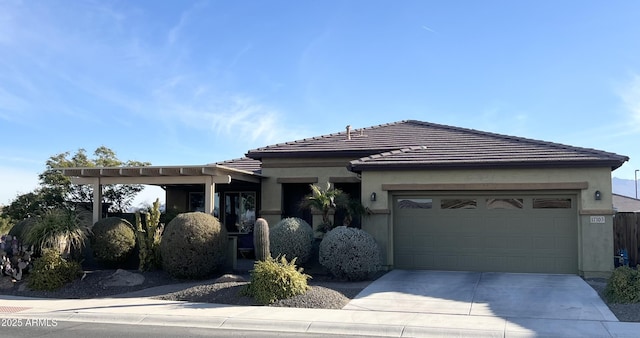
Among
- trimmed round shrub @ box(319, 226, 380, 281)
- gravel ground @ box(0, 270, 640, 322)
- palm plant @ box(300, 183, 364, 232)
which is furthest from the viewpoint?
palm plant @ box(300, 183, 364, 232)

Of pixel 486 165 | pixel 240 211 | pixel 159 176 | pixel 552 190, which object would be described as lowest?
pixel 240 211

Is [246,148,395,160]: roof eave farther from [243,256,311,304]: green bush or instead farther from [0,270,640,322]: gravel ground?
[243,256,311,304]: green bush

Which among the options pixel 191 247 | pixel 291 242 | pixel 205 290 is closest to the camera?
pixel 205 290

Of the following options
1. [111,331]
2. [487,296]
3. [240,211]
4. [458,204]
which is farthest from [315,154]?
[111,331]

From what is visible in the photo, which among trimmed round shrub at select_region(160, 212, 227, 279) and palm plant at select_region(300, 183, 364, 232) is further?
palm plant at select_region(300, 183, 364, 232)

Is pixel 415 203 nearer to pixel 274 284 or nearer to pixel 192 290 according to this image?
pixel 274 284

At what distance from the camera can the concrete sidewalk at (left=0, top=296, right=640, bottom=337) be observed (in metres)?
9.33

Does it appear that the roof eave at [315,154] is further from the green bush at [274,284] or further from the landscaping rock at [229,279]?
the green bush at [274,284]

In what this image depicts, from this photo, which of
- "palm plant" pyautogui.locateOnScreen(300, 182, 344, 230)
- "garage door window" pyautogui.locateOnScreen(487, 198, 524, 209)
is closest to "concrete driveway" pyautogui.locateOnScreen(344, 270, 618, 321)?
"garage door window" pyautogui.locateOnScreen(487, 198, 524, 209)

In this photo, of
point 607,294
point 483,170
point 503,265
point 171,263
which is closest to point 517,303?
point 607,294

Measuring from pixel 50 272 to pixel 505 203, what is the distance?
40.3 feet

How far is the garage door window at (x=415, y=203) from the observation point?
1611cm

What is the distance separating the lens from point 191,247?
47.9 feet

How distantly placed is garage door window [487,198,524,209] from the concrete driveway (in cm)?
185
